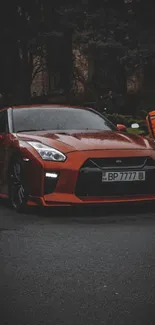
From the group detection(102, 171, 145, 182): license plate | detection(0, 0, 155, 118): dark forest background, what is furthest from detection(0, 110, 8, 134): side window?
detection(0, 0, 155, 118): dark forest background

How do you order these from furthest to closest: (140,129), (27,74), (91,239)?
(27,74), (140,129), (91,239)

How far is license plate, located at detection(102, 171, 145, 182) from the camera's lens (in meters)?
8.09

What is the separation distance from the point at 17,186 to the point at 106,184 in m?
1.16

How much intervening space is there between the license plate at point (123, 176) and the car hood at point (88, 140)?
1.02ft

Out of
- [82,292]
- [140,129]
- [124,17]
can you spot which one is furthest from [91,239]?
[124,17]

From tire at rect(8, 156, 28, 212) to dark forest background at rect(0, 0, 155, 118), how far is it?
20869mm

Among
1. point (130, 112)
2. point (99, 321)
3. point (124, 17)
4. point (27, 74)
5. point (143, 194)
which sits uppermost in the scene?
point (99, 321)

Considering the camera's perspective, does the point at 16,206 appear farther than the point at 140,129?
No

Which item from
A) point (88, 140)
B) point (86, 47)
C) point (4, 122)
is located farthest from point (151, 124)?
point (86, 47)

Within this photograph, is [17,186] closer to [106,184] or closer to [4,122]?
[106,184]

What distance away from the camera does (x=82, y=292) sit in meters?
4.80

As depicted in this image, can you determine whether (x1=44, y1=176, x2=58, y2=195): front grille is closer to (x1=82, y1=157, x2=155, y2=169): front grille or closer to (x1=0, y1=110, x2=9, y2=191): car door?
(x1=82, y1=157, x2=155, y2=169): front grille

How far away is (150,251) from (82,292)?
4.71ft

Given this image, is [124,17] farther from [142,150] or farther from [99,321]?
[99,321]
